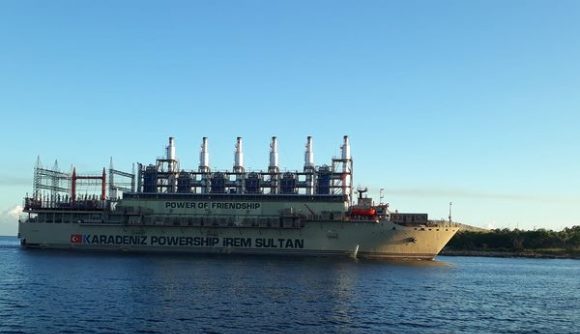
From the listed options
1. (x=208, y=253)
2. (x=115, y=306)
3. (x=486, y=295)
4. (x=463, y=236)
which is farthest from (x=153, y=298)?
(x=463, y=236)

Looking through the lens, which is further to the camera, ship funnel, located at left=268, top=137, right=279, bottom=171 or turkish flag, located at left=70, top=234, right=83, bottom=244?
ship funnel, located at left=268, top=137, right=279, bottom=171

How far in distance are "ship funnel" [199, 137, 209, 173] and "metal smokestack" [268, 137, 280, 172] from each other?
12.3 m

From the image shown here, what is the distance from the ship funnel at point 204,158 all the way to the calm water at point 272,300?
43483 mm

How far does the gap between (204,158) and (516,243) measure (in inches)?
3392

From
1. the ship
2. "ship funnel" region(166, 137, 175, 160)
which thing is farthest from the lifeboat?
"ship funnel" region(166, 137, 175, 160)

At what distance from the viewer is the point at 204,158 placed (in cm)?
12300

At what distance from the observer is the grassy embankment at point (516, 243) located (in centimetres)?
16038

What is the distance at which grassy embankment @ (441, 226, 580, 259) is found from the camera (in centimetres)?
16038

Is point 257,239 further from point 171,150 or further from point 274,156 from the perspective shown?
point 171,150

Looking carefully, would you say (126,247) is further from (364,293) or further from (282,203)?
(364,293)

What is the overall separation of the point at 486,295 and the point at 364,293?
11.8 meters

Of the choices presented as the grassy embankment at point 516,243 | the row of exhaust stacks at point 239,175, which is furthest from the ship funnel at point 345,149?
the grassy embankment at point 516,243

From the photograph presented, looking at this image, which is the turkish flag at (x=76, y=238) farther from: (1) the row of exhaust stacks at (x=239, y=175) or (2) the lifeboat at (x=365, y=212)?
(2) the lifeboat at (x=365, y=212)

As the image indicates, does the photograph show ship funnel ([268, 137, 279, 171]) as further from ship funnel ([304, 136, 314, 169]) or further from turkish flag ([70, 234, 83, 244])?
turkish flag ([70, 234, 83, 244])
